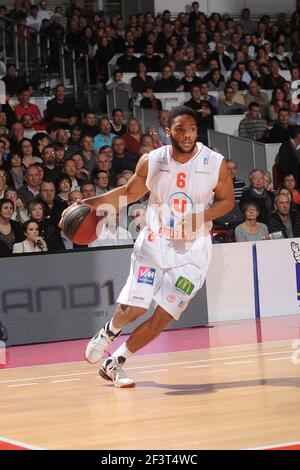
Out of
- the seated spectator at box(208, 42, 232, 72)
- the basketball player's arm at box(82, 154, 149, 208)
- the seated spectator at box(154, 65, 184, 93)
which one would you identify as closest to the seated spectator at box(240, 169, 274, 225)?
the seated spectator at box(154, 65, 184, 93)

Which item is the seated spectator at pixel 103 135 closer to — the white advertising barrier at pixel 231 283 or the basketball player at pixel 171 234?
the white advertising barrier at pixel 231 283

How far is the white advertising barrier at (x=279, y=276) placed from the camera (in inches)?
530

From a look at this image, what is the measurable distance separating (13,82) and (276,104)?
5507mm

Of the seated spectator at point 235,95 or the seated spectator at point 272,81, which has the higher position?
the seated spectator at point 272,81

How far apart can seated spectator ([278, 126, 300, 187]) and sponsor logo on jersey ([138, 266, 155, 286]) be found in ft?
31.9

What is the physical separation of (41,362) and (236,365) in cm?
219

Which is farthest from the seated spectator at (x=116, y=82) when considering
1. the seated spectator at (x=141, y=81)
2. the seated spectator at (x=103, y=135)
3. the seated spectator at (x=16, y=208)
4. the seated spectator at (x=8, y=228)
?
the seated spectator at (x=8, y=228)

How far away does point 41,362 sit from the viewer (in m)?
10.2

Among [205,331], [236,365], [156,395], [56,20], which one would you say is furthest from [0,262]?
[56,20]

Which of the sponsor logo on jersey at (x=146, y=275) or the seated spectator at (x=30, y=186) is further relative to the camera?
the seated spectator at (x=30, y=186)

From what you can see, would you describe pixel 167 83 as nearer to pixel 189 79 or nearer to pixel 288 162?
pixel 189 79

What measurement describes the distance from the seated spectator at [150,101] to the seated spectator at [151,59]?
206 cm

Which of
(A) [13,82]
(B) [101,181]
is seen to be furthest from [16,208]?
(A) [13,82]
